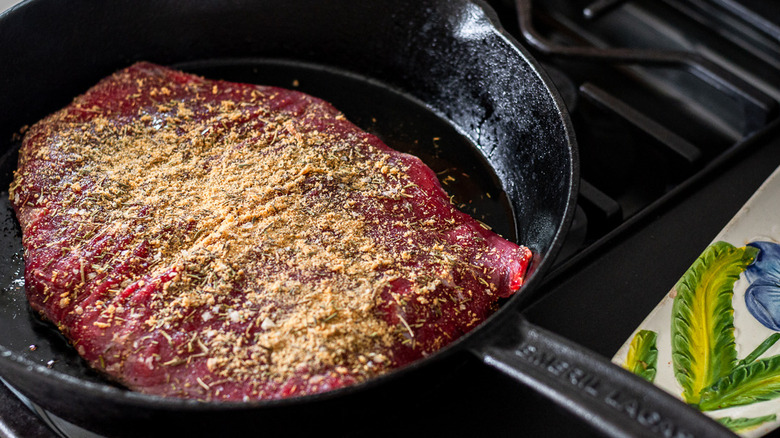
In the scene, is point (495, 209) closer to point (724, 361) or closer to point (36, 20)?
point (724, 361)

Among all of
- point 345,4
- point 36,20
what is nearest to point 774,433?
point 345,4

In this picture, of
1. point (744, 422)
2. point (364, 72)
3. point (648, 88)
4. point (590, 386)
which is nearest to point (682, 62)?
point (648, 88)

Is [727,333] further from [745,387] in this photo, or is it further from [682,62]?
[682,62]

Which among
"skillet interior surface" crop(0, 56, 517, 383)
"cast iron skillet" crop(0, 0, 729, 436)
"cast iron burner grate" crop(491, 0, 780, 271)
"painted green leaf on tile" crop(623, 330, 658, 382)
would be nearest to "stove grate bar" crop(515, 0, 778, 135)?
"cast iron burner grate" crop(491, 0, 780, 271)

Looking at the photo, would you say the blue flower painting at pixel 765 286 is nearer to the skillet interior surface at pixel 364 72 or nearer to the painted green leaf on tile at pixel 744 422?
the painted green leaf on tile at pixel 744 422

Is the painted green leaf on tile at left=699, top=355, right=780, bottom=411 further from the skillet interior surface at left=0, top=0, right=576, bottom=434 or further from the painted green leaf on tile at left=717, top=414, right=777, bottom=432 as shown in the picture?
the skillet interior surface at left=0, top=0, right=576, bottom=434

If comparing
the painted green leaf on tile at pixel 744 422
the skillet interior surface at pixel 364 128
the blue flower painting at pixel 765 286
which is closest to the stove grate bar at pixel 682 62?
the skillet interior surface at pixel 364 128
